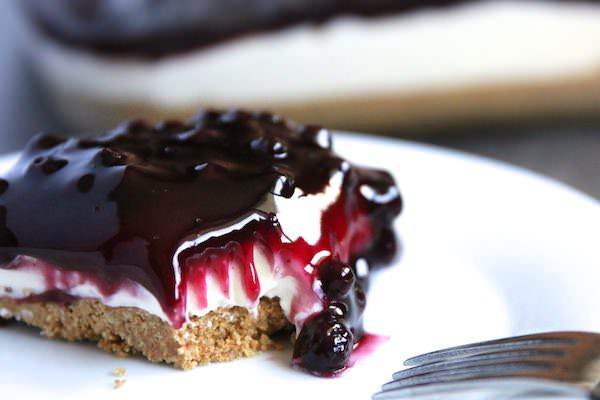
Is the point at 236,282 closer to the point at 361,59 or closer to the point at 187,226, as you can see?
the point at 187,226

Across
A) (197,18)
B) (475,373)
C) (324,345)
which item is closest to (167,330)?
(324,345)

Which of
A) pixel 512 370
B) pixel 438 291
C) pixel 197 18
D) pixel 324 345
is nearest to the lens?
pixel 512 370

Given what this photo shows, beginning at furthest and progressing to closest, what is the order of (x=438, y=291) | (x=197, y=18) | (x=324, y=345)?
(x=197, y=18) < (x=438, y=291) < (x=324, y=345)

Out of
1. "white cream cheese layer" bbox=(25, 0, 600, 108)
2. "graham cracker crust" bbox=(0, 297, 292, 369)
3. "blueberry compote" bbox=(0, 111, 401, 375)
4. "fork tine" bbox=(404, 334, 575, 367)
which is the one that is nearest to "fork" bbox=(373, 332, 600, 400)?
"fork tine" bbox=(404, 334, 575, 367)

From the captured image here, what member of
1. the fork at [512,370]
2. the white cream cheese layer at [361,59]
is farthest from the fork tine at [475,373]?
the white cream cheese layer at [361,59]

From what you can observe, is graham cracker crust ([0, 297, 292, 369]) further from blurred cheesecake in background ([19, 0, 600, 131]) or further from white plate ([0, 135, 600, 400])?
blurred cheesecake in background ([19, 0, 600, 131])

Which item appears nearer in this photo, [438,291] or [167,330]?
[167,330]
